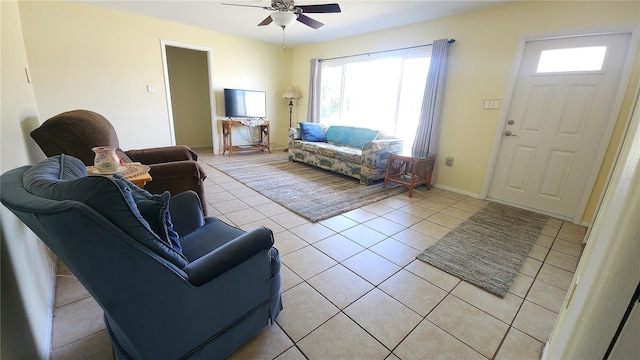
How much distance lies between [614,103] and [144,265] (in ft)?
12.9

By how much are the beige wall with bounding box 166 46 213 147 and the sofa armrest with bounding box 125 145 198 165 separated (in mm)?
3950

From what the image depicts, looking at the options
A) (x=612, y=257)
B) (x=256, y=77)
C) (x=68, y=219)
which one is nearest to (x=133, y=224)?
(x=68, y=219)

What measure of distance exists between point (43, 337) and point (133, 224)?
1.03 m

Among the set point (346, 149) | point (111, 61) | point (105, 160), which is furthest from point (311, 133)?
point (105, 160)

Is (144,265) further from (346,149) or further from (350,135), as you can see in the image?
(350,135)

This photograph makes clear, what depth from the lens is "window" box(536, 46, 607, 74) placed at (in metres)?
2.54

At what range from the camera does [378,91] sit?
462 cm

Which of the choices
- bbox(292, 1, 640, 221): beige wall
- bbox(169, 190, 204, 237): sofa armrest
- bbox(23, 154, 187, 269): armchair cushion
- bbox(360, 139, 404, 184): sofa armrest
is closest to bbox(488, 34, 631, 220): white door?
bbox(292, 1, 640, 221): beige wall

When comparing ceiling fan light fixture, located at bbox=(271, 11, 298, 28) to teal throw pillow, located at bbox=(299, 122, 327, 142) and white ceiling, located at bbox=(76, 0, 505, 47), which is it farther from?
teal throw pillow, located at bbox=(299, 122, 327, 142)

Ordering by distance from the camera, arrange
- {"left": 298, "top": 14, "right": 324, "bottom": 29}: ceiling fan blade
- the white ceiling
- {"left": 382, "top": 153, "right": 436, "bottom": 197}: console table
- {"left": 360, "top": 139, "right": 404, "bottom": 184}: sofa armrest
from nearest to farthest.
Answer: {"left": 298, "top": 14, "right": 324, "bottom": 29}: ceiling fan blade → the white ceiling → {"left": 382, "top": 153, "right": 436, "bottom": 197}: console table → {"left": 360, "top": 139, "right": 404, "bottom": 184}: sofa armrest

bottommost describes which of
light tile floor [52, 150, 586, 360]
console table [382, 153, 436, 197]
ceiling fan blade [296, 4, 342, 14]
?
light tile floor [52, 150, 586, 360]

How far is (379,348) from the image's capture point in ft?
4.14

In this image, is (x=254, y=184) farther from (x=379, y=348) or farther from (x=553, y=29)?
(x=553, y=29)

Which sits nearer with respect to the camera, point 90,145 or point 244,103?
point 90,145
